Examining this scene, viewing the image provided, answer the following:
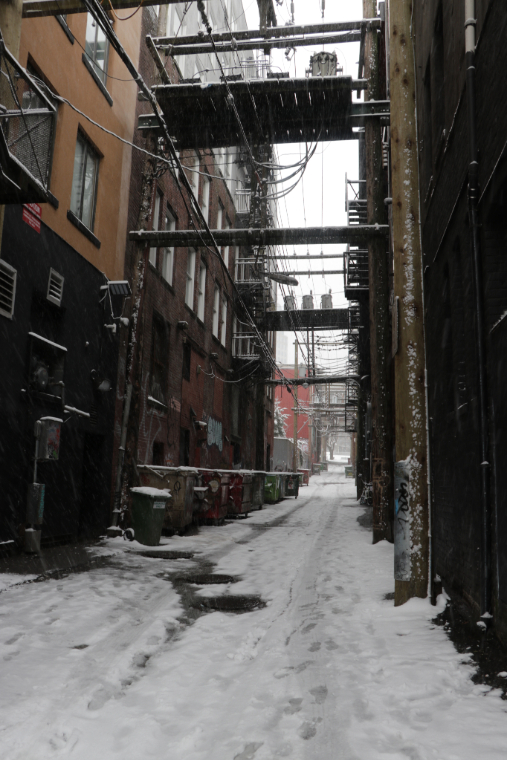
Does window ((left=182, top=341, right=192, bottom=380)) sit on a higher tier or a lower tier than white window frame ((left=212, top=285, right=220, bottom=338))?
lower

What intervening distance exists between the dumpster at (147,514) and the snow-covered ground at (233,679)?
3678 mm

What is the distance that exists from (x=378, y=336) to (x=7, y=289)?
7496 millimetres

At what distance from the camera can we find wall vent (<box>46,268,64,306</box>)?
1066 centimetres

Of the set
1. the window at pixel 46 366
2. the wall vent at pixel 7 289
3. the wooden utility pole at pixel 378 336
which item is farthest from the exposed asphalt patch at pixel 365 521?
the wall vent at pixel 7 289

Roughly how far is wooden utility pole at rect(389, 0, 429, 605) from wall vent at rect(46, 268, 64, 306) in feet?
21.1

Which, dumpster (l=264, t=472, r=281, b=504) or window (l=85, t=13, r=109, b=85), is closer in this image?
window (l=85, t=13, r=109, b=85)

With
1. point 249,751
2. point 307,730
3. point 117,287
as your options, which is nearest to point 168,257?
point 117,287

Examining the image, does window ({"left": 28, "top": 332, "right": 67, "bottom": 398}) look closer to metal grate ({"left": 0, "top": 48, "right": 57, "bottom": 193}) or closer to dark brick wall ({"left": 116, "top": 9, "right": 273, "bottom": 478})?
dark brick wall ({"left": 116, "top": 9, "right": 273, "bottom": 478})

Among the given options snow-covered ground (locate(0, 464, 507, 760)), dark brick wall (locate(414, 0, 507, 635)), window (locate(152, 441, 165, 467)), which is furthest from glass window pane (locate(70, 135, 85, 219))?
snow-covered ground (locate(0, 464, 507, 760))

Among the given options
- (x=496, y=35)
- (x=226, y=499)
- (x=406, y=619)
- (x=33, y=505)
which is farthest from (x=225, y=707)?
(x=226, y=499)

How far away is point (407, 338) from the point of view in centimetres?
654

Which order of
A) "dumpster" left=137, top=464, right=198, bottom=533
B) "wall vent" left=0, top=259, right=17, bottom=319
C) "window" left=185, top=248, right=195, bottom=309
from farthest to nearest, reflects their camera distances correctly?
"window" left=185, top=248, right=195, bottom=309 → "dumpster" left=137, top=464, right=198, bottom=533 → "wall vent" left=0, top=259, right=17, bottom=319

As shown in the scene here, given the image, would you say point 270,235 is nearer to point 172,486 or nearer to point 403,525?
point 172,486

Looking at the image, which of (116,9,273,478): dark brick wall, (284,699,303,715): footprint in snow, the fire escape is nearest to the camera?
(284,699,303,715): footprint in snow
